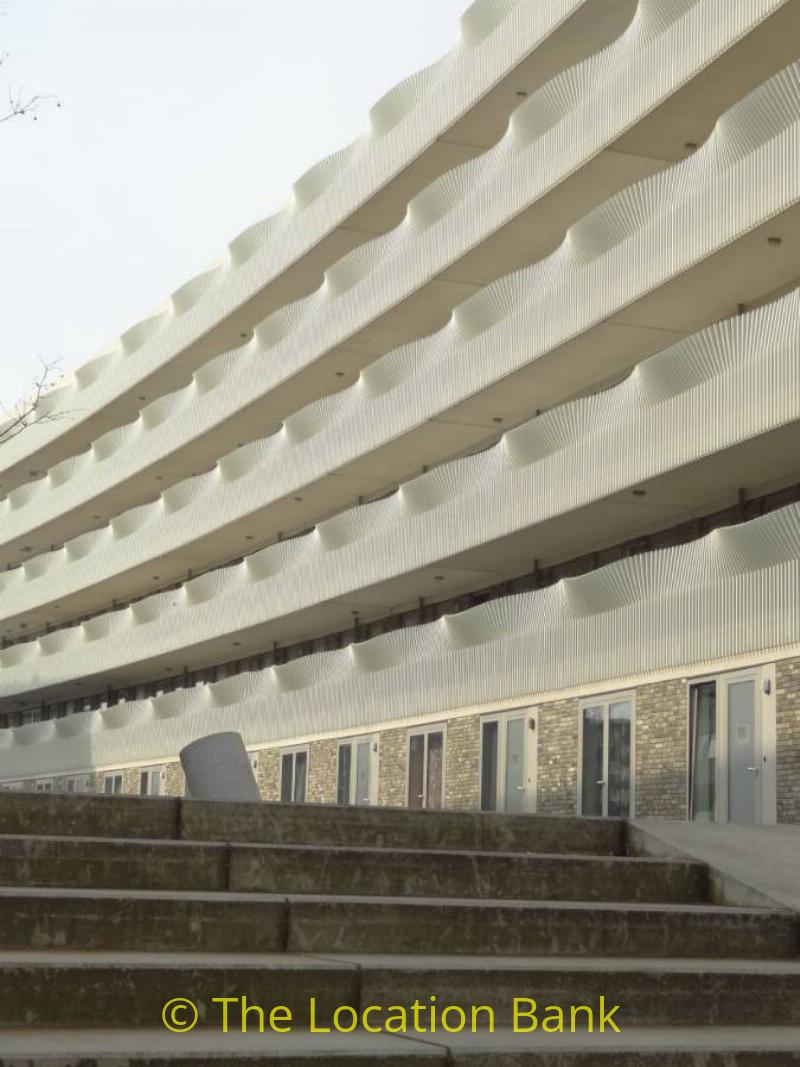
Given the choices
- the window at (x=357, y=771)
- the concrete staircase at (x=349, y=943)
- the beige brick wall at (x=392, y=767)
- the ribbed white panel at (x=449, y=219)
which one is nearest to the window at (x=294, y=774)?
the window at (x=357, y=771)

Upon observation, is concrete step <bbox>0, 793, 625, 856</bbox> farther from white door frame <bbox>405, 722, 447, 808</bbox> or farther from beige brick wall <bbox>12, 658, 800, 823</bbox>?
white door frame <bbox>405, 722, 447, 808</bbox>

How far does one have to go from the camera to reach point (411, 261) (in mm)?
36312

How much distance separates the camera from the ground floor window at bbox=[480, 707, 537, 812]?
28.8 m

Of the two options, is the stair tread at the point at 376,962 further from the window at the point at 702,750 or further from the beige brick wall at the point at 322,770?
the beige brick wall at the point at 322,770

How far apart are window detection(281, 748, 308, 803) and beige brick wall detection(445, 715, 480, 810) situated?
6607 mm

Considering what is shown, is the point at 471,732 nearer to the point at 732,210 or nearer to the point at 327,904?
the point at 732,210

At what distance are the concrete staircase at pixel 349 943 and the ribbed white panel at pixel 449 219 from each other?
1949 centimetres

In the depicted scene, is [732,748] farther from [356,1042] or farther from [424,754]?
[356,1042]

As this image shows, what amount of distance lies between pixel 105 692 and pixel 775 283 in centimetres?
3580

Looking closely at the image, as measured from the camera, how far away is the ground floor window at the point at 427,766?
3197 centimetres

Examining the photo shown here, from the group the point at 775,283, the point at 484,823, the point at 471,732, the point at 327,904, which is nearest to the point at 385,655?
the point at 471,732

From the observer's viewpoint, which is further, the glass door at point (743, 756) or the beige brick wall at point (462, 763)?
the beige brick wall at point (462, 763)

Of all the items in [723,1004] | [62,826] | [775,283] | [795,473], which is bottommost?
[723,1004]

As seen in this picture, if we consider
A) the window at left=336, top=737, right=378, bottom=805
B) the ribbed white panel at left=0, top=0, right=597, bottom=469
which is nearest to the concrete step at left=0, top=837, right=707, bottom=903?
the ribbed white panel at left=0, top=0, right=597, bottom=469
